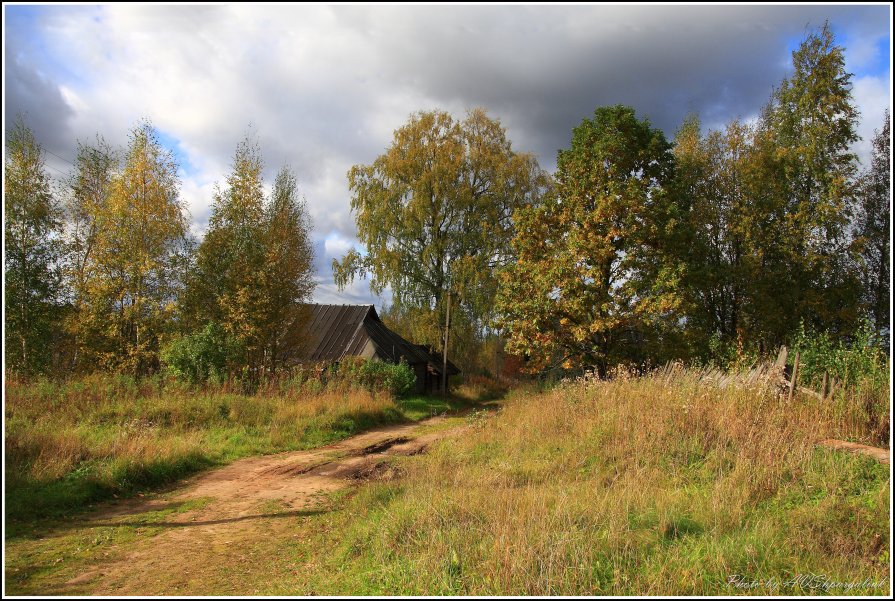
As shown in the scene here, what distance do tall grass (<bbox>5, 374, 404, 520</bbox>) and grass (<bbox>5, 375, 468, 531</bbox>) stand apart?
0.02 meters

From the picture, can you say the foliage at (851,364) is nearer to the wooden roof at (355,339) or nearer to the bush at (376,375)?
the bush at (376,375)

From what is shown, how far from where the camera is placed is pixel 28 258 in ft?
57.1

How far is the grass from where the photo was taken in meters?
8.00

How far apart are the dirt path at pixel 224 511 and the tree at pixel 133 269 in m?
10.3

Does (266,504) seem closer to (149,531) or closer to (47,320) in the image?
(149,531)

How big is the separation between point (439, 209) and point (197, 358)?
47.6ft

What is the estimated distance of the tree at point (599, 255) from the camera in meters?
15.6

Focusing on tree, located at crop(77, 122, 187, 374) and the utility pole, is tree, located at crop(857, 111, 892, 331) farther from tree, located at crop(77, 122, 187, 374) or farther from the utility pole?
tree, located at crop(77, 122, 187, 374)

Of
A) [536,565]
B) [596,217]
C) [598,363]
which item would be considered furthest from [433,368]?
[536,565]

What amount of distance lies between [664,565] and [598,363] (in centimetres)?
1355

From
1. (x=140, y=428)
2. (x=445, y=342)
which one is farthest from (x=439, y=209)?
(x=140, y=428)

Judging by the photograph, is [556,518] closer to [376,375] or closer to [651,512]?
[651,512]

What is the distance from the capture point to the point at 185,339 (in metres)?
16.7

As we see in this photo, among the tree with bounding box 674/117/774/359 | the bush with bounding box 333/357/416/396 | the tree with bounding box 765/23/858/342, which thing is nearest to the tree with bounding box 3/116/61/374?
the bush with bounding box 333/357/416/396
